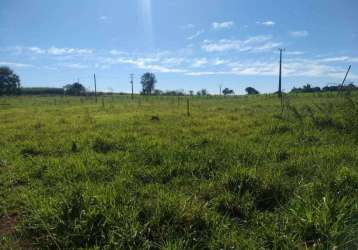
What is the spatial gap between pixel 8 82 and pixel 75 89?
Result: 21296 millimetres

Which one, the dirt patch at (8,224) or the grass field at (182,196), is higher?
the grass field at (182,196)

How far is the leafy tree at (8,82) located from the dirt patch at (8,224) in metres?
90.7

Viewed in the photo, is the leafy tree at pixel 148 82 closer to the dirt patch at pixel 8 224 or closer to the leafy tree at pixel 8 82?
the leafy tree at pixel 8 82

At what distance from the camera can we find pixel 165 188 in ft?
14.9

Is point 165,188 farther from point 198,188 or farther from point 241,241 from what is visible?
point 241,241

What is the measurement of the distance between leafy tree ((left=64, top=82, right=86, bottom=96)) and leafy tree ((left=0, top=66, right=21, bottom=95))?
16.2 metres

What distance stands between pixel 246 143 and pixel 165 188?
347cm

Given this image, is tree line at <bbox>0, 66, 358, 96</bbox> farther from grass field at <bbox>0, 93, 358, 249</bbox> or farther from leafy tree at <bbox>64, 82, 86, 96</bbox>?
grass field at <bbox>0, 93, 358, 249</bbox>

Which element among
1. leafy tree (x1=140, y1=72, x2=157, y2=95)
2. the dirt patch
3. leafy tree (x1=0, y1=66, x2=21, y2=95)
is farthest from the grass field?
leafy tree (x1=140, y1=72, x2=157, y2=95)

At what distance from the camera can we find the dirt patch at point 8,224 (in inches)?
137

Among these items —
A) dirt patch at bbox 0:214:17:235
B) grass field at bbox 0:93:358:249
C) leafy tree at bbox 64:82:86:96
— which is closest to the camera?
grass field at bbox 0:93:358:249

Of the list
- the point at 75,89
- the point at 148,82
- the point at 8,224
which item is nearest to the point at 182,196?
the point at 8,224

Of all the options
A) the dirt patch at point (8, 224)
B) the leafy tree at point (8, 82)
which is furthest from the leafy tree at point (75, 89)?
the dirt patch at point (8, 224)

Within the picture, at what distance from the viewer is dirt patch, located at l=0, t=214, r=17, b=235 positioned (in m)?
3.49
